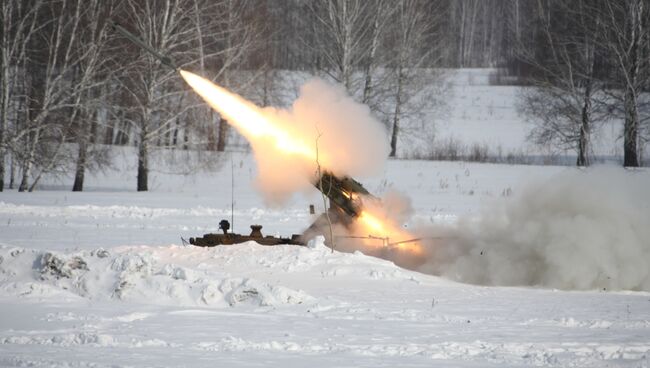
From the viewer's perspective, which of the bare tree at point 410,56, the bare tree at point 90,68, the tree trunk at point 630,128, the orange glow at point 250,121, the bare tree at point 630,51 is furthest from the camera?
the bare tree at point 410,56

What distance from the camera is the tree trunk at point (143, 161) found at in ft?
109

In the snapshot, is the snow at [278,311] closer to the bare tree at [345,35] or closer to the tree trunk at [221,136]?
the bare tree at [345,35]

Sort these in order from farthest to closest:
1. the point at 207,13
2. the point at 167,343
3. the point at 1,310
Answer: the point at 207,13, the point at 1,310, the point at 167,343

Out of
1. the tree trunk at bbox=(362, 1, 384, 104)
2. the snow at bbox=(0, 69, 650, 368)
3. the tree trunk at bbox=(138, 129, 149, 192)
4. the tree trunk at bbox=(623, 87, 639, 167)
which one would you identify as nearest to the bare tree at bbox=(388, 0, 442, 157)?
the tree trunk at bbox=(362, 1, 384, 104)

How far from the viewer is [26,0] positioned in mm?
32188

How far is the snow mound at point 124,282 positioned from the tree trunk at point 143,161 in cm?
1854

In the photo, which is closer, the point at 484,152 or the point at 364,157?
the point at 364,157

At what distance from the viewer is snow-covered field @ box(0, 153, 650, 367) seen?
10.4 m

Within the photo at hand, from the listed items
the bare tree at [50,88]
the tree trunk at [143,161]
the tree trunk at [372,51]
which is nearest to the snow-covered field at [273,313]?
the bare tree at [50,88]

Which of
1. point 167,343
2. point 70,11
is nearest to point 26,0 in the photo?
point 70,11

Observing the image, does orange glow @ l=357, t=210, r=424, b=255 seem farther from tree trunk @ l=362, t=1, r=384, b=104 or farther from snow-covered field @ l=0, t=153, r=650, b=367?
tree trunk @ l=362, t=1, r=384, b=104

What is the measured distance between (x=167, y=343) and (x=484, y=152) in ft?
125

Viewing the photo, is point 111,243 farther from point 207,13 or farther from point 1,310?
point 207,13

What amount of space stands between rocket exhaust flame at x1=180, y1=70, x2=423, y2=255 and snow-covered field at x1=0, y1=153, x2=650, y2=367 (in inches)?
69.2
